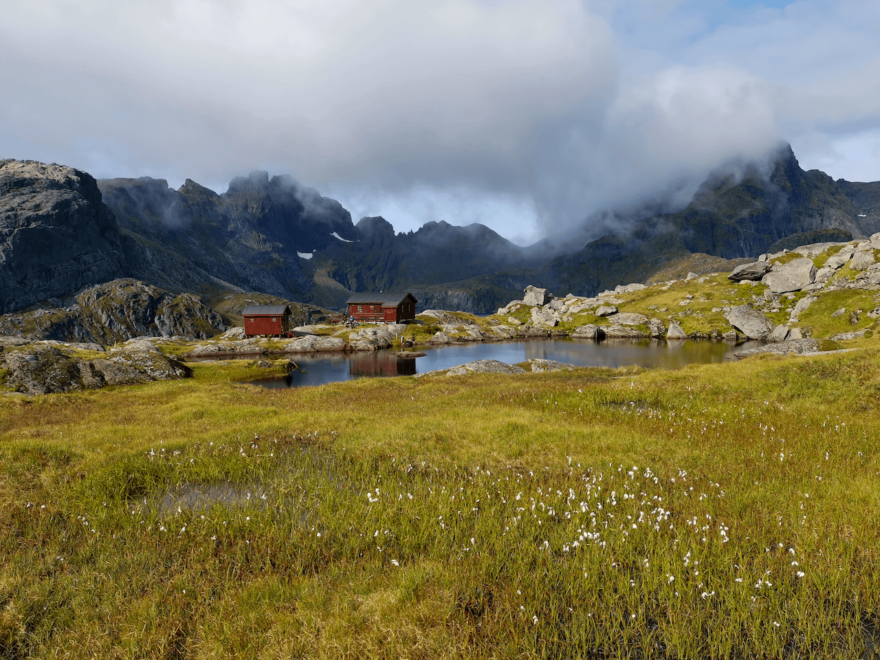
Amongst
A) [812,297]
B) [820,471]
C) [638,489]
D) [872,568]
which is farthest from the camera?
[812,297]

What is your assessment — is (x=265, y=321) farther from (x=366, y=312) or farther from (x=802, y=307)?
(x=802, y=307)

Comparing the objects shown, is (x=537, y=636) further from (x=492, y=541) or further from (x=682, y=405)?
(x=682, y=405)

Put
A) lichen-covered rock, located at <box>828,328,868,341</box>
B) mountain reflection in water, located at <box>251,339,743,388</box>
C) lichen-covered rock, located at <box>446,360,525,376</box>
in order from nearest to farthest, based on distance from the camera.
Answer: lichen-covered rock, located at <box>446,360,525,376</box> < lichen-covered rock, located at <box>828,328,868,341</box> < mountain reflection in water, located at <box>251,339,743,388</box>

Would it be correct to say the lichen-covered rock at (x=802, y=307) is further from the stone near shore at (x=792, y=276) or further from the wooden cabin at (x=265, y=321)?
the wooden cabin at (x=265, y=321)

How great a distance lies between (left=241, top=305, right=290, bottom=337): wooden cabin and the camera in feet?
425

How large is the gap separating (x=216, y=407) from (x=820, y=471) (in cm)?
2388

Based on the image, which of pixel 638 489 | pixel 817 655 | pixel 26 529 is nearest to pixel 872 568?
pixel 817 655

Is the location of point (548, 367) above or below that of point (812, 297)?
below

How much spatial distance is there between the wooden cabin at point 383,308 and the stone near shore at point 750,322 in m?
99.1

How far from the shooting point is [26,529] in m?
7.88

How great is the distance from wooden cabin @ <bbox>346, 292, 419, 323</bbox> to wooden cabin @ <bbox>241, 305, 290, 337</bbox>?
88.8 feet

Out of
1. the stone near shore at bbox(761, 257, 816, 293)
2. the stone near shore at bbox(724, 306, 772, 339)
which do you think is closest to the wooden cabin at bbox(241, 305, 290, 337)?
the stone near shore at bbox(724, 306, 772, 339)

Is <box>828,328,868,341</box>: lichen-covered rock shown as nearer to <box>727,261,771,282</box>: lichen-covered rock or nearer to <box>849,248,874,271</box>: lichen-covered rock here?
<box>849,248,874,271</box>: lichen-covered rock

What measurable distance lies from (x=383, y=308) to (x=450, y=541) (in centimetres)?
14028
